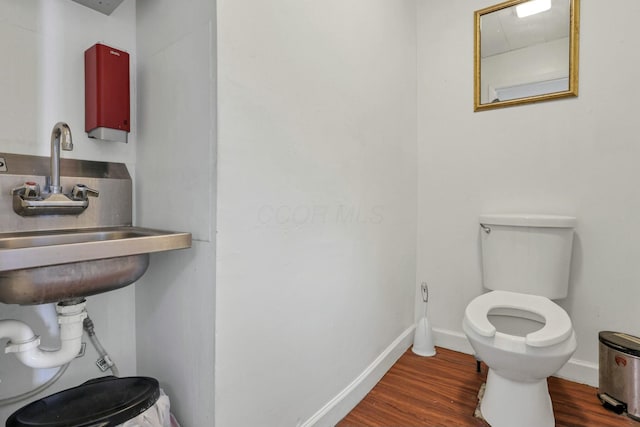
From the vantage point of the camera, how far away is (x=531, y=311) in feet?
4.55

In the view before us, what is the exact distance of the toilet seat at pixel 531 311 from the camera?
3.67 feet

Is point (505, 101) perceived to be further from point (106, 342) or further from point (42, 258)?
point (106, 342)

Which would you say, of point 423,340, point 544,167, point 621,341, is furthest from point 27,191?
point 621,341

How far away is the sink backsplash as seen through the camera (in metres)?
0.89

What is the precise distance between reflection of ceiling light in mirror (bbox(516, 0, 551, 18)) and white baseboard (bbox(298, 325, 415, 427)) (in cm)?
196

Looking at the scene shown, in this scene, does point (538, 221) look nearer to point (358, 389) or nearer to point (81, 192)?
point (358, 389)

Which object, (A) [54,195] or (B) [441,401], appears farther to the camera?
(B) [441,401]

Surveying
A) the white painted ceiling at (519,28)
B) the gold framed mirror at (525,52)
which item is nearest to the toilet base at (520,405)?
the gold framed mirror at (525,52)

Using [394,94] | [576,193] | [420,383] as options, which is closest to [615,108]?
[576,193]

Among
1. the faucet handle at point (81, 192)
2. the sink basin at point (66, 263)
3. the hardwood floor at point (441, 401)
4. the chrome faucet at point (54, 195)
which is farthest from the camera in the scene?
the hardwood floor at point (441, 401)

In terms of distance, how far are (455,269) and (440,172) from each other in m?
0.62

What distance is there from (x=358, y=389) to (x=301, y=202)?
3.03 feet

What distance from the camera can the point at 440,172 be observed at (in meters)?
2.02

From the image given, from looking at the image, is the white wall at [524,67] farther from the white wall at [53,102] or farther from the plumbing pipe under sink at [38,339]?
the plumbing pipe under sink at [38,339]
